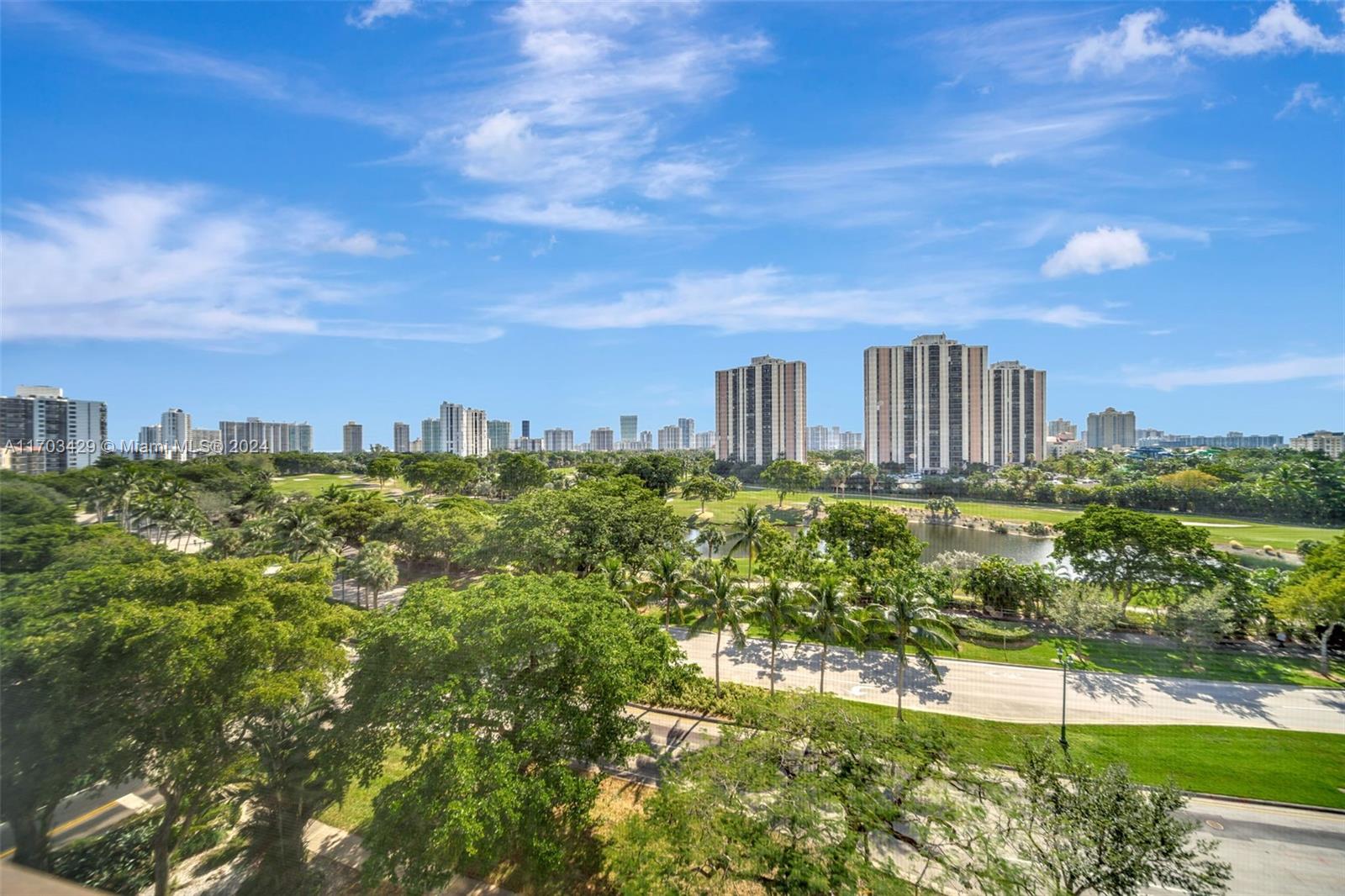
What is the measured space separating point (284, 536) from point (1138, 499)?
29519mm

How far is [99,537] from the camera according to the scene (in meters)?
10.3

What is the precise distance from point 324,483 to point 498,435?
150 feet

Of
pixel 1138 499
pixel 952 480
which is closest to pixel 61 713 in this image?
pixel 1138 499

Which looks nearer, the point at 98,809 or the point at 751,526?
the point at 98,809

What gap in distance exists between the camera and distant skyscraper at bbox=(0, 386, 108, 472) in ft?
28.2

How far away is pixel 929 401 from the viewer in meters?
38.7

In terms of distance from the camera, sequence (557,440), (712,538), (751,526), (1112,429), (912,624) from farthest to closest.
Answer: (557,440) → (1112,429) → (712,538) → (751,526) → (912,624)

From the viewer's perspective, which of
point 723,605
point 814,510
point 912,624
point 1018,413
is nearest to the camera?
point 912,624

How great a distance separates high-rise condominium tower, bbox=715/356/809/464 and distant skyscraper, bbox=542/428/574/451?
203ft

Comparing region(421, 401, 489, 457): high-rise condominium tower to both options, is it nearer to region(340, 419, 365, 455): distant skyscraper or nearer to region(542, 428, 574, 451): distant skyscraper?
region(340, 419, 365, 455): distant skyscraper

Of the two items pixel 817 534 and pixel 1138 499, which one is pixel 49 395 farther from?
pixel 1138 499

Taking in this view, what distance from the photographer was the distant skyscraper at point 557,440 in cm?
10219

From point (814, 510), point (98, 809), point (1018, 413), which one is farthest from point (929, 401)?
point (98, 809)

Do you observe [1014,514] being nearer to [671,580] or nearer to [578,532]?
[578,532]
